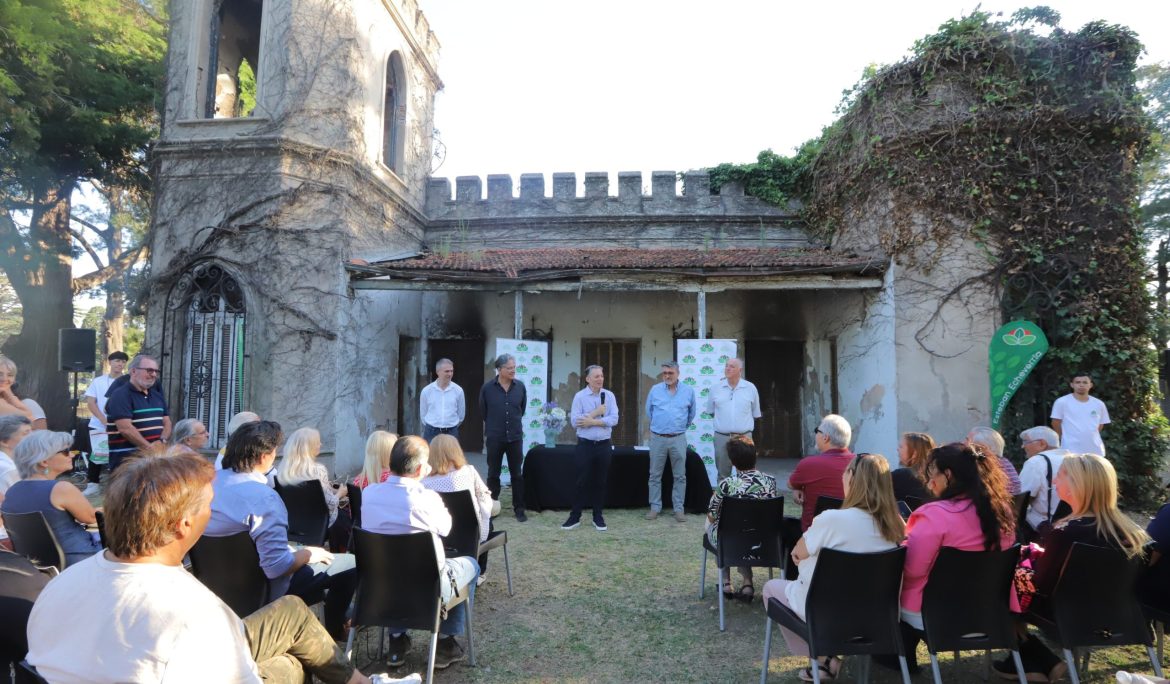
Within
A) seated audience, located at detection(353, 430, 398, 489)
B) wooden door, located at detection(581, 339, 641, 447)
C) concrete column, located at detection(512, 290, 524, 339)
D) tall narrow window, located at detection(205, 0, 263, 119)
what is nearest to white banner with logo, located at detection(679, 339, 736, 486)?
concrete column, located at detection(512, 290, 524, 339)

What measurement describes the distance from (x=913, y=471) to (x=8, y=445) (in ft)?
18.2

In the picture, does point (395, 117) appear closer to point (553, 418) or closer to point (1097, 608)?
point (553, 418)

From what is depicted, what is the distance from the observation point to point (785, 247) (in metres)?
11.5

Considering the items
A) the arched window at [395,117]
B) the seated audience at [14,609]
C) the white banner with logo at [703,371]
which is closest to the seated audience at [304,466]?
the seated audience at [14,609]

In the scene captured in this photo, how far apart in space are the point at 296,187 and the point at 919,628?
29.3 feet

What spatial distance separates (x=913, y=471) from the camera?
4.05m

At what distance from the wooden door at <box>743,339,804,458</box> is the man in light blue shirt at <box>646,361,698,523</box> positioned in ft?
16.1

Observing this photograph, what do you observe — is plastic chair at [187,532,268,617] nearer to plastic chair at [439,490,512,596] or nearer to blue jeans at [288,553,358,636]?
blue jeans at [288,553,358,636]

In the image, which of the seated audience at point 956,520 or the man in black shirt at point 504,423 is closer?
the seated audience at point 956,520

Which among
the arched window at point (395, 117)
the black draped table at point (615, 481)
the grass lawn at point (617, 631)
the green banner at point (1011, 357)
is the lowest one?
the grass lawn at point (617, 631)

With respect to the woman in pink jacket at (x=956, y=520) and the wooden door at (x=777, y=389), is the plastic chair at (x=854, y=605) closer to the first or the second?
the woman in pink jacket at (x=956, y=520)

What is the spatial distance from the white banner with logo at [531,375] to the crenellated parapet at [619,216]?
12.1 feet

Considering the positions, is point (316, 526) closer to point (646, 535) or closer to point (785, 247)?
point (646, 535)

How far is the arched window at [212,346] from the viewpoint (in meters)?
8.59
